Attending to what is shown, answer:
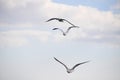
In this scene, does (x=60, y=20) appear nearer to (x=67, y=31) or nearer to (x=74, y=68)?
(x=67, y=31)

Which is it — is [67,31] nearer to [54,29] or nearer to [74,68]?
[54,29]

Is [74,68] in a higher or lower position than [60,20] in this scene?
lower

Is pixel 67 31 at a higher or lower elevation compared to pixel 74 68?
higher

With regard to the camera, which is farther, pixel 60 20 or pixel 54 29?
pixel 60 20

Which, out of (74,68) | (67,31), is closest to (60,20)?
(67,31)

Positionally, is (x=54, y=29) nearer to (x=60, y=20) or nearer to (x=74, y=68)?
(x=60, y=20)

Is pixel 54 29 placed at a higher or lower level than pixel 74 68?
higher

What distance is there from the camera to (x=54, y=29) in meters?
9.05

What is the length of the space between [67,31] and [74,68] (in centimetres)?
144

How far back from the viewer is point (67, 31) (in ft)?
31.1

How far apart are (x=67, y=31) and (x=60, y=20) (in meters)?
0.52

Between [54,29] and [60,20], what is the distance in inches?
28.6

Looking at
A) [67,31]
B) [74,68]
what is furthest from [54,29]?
[74,68]
